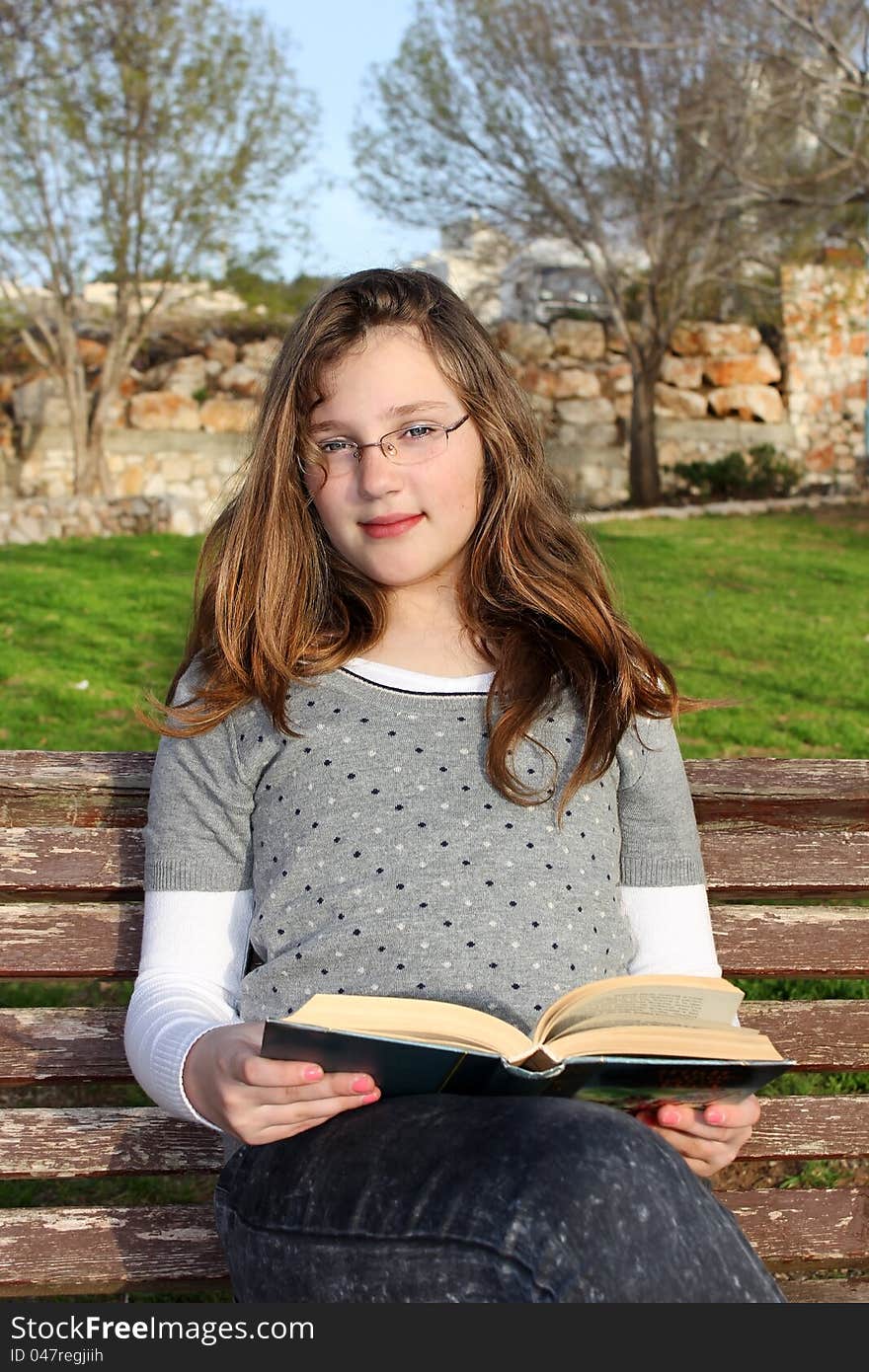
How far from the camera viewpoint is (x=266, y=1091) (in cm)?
168

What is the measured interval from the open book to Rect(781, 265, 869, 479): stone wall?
58.6 feet

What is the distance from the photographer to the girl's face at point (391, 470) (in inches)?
84.7

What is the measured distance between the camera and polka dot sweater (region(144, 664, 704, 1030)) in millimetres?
1947

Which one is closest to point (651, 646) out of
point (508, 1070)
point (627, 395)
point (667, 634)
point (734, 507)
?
point (667, 634)

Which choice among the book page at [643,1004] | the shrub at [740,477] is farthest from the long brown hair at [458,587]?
the shrub at [740,477]

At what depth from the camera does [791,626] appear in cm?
768

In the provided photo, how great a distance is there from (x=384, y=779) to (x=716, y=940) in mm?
719

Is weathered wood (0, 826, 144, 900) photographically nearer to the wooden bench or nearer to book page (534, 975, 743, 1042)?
the wooden bench

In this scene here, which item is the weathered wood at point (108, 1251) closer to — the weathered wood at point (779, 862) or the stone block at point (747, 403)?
the weathered wood at point (779, 862)

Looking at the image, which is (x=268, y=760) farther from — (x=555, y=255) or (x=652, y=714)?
(x=555, y=255)

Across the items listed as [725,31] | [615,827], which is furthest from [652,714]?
[725,31]

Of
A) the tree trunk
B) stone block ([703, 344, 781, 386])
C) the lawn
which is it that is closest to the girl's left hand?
the lawn

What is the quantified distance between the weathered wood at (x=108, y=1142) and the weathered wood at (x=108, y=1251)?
0.20 ft

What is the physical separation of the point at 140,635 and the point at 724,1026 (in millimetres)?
5851
